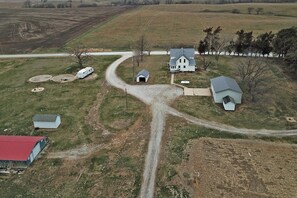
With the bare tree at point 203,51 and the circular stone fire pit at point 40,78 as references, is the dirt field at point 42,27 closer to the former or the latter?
the circular stone fire pit at point 40,78

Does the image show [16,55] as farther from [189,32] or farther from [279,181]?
[279,181]

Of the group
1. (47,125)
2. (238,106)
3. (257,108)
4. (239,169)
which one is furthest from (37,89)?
(239,169)

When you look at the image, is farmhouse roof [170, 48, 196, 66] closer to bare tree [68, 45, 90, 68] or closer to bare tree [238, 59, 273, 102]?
bare tree [238, 59, 273, 102]

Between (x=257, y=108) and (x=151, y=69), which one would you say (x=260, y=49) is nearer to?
(x=151, y=69)

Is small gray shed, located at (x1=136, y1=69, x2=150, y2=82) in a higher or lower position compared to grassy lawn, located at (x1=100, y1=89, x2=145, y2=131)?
higher

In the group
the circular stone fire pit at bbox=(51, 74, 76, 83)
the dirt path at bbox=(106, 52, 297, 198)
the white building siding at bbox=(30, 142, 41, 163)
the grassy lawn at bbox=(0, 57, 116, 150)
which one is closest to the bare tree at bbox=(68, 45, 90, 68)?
the grassy lawn at bbox=(0, 57, 116, 150)

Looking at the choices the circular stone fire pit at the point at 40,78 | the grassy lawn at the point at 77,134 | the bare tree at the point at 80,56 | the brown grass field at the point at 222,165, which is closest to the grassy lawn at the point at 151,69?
the grassy lawn at the point at 77,134
